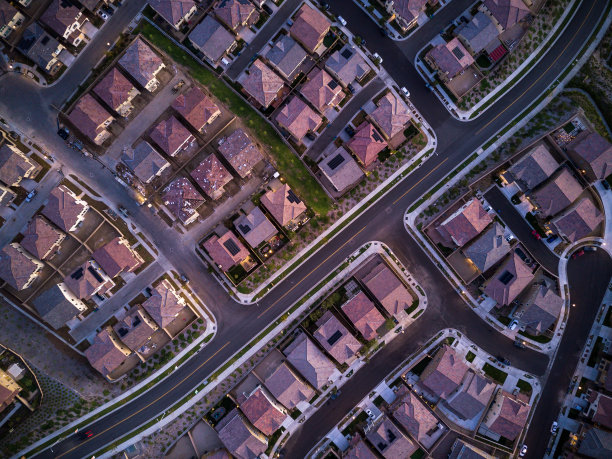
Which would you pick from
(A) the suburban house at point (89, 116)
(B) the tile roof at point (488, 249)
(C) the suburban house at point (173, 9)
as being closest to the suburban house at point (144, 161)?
(A) the suburban house at point (89, 116)

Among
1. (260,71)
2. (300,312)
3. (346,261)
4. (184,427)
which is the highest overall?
(260,71)

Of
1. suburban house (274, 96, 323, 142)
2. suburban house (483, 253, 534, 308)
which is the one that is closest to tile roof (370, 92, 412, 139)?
suburban house (274, 96, 323, 142)

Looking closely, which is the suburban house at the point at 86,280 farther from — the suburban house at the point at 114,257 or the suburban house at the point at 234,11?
the suburban house at the point at 234,11

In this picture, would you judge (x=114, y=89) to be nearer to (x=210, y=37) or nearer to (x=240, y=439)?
(x=210, y=37)

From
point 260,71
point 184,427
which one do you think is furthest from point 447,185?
point 184,427

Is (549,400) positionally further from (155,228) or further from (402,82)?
(155,228)

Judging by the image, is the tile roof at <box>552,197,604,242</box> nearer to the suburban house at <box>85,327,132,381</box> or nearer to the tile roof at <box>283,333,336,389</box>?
the tile roof at <box>283,333,336,389</box>

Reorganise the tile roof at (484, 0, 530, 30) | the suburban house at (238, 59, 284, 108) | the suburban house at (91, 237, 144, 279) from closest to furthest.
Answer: the suburban house at (91, 237, 144, 279), the suburban house at (238, 59, 284, 108), the tile roof at (484, 0, 530, 30)
